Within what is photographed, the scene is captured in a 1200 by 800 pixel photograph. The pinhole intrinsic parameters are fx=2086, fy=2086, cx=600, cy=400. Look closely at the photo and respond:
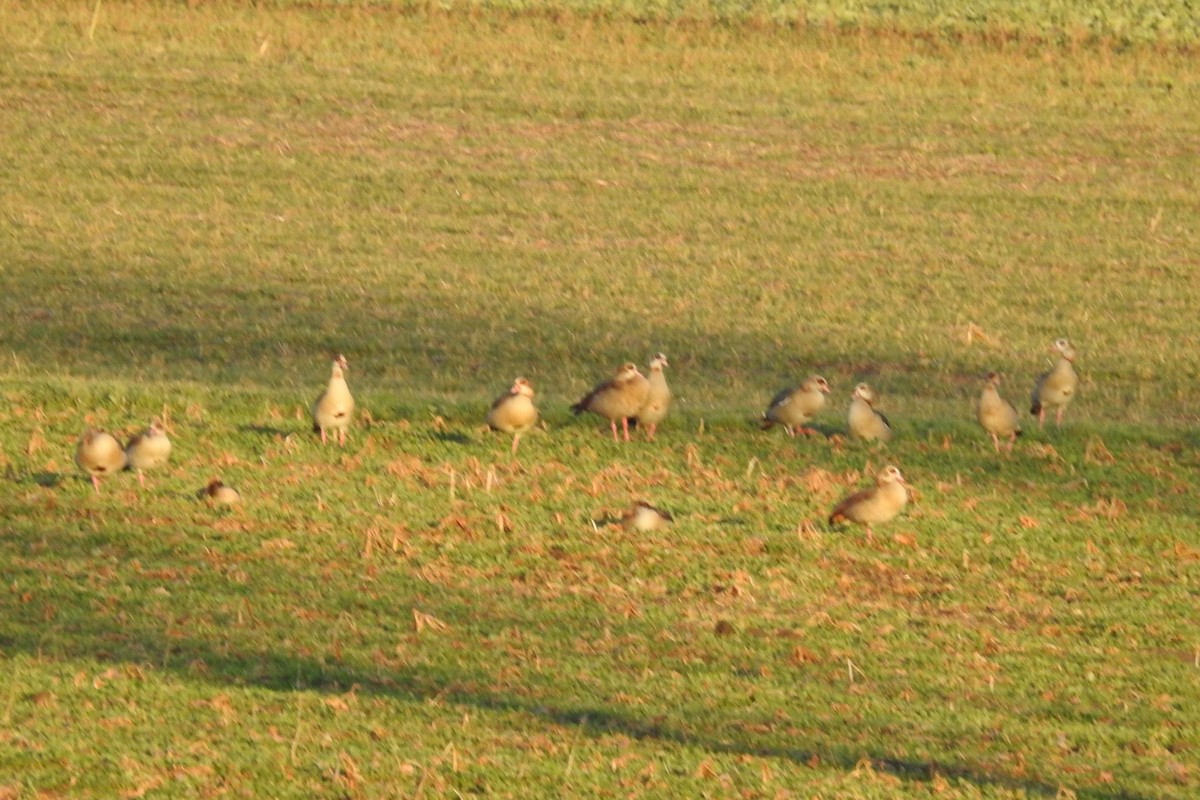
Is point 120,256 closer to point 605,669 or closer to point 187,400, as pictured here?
point 187,400

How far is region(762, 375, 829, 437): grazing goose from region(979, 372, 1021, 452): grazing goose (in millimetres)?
918

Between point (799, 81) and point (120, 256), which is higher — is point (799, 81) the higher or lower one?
the higher one

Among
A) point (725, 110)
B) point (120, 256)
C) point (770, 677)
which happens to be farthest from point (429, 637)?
point (725, 110)

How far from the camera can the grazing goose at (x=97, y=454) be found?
10102mm

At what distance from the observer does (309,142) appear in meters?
25.5

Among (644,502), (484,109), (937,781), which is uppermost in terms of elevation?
(484,109)

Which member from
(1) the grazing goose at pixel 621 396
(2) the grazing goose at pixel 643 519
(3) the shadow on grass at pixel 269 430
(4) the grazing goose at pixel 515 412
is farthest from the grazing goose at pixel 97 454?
(1) the grazing goose at pixel 621 396

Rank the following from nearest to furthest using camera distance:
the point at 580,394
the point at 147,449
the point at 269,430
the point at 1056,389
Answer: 1. the point at 147,449
2. the point at 269,430
3. the point at 1056,389
4. the point at 580,394

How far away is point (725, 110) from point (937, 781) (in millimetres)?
21384

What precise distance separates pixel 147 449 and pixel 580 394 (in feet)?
16.4

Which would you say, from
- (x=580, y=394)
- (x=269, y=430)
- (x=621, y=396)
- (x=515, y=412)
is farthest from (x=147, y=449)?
(x=580, y=394)

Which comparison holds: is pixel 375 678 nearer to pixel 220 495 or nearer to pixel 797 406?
pixel 220 495

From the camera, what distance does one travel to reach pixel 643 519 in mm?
9945

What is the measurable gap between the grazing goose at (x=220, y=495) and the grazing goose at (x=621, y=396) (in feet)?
7.93
